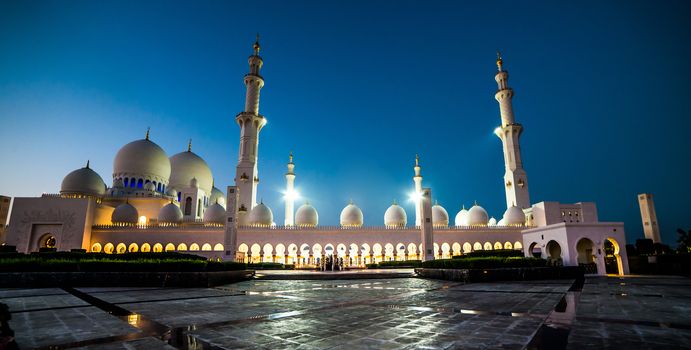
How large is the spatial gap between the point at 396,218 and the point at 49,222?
33.0 metres

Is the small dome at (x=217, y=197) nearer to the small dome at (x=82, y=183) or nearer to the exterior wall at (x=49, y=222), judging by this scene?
the small dome at (x=82, y=183)

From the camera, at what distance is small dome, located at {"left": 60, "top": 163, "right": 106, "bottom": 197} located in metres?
34.9

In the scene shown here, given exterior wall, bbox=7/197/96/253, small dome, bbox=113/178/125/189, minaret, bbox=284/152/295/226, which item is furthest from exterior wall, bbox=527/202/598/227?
small dome, bbox=113/178/125/189

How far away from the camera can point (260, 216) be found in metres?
35.8

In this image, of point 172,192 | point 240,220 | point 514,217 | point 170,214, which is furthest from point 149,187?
point 514,217

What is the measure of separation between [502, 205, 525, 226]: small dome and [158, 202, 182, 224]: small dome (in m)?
34.4

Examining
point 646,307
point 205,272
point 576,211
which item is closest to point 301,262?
point 205,272

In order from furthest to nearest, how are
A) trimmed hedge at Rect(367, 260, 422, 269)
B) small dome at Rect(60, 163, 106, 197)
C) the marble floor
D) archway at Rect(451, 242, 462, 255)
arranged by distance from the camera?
archway at Rect(451, 242, 462, 255), small dome at Rect(60, 163, 106, 197), trimmed hedge at Rect(367, 260, 422, 269), the marble floor

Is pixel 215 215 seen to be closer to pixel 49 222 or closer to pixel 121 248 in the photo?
pixel 121 248

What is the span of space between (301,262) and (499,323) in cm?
3033

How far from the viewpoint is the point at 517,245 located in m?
36.8

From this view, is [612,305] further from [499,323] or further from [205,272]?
[205,272]

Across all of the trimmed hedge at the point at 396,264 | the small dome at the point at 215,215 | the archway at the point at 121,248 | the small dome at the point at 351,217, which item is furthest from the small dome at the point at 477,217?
the archway at the point at 121,248

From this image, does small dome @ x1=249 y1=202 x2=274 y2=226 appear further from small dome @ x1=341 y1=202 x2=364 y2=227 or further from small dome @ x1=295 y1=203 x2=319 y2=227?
small dome @ x1=341 y1=202 x2=364 y2=227
